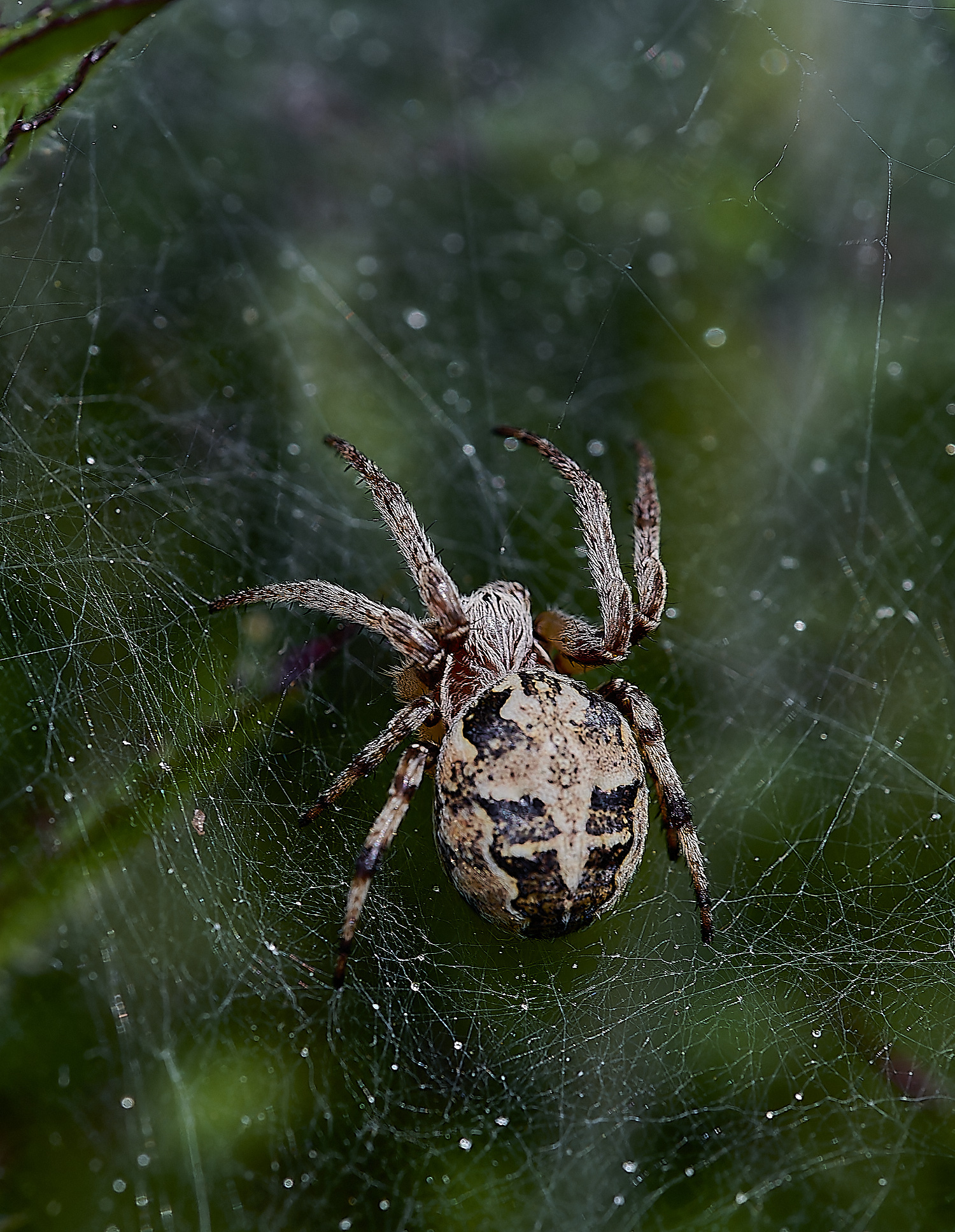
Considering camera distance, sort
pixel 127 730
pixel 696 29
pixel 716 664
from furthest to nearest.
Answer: pixel 696 29, pixel 716 664, pixel 127 730

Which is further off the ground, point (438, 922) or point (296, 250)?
point (296, 250)

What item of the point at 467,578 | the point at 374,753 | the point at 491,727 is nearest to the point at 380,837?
the point at 374,753

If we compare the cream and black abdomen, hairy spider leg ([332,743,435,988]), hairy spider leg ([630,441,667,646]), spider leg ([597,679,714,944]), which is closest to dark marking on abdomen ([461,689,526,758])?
the cream and black abdomen

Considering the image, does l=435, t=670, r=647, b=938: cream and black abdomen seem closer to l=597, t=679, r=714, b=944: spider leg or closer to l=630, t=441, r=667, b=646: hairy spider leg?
l=597, t=679, r=714, b=944: spider leg

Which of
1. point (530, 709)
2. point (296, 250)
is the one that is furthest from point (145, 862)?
point (296, 250)

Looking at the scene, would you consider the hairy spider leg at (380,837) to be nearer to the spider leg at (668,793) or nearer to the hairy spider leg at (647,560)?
the spider leg at (668,793)

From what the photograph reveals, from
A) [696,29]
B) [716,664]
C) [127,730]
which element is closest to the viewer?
[127,730]

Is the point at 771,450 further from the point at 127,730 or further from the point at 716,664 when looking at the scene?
the point at 127,730

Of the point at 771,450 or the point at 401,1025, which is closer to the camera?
the point at 401,1025
